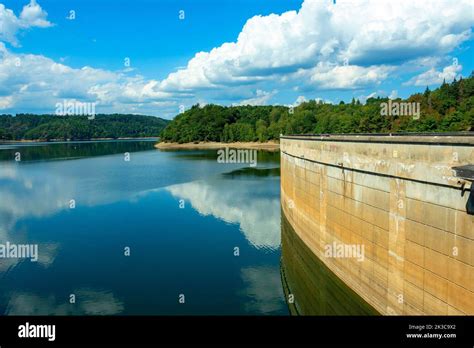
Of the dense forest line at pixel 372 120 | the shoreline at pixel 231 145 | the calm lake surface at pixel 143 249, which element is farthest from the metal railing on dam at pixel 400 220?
the shoreline at pixel 231 145

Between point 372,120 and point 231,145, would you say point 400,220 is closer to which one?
point 372,120

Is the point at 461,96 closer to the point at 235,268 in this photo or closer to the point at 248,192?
the point at 248,192

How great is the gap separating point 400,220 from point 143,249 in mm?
19750

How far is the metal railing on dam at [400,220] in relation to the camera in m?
13.4

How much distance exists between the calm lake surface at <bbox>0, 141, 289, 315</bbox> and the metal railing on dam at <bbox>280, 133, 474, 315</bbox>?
175 inches

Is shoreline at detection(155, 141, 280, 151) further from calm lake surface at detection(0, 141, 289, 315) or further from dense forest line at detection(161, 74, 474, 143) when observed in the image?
calm lake surface at detection(0, 141, 289, 315)

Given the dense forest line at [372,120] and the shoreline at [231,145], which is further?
the shoreline at [231,145]

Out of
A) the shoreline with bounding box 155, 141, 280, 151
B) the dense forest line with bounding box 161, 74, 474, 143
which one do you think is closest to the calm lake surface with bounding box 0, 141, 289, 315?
the dense forest line with bounding box 161, 74, 474, 143

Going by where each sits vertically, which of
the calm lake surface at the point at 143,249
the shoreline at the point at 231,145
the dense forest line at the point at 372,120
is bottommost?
the calm lake surface at the point at 143,249

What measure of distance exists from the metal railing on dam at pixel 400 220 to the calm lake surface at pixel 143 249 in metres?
4.43

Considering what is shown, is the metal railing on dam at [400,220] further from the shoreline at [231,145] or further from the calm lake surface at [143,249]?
the shoreline at [231,145]

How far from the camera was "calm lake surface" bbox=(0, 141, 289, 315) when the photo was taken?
71.6 feet

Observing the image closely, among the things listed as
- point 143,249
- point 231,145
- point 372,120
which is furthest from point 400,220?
point 231,145

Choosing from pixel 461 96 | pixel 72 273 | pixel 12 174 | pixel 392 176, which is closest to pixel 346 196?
pixel 392 176
